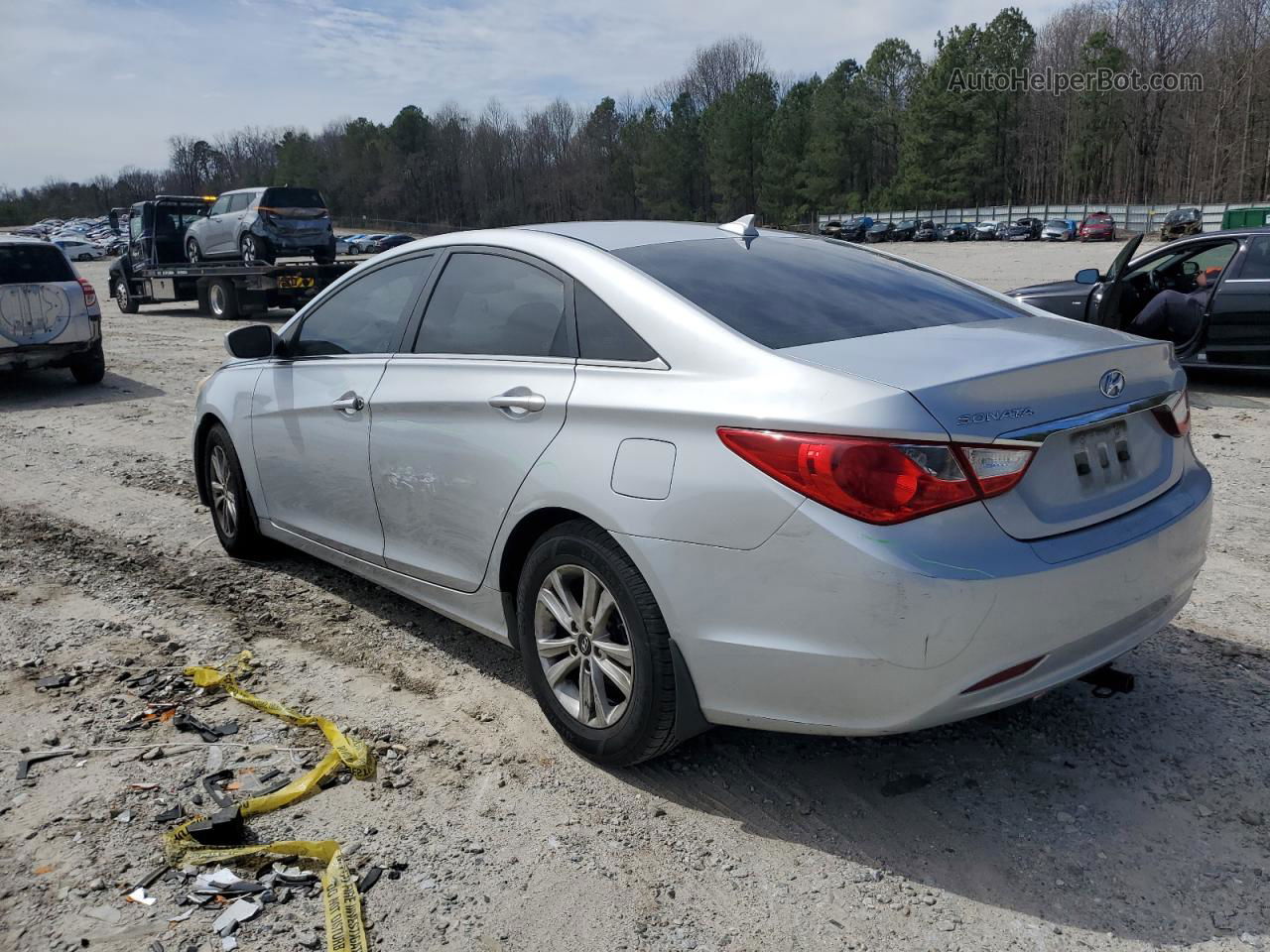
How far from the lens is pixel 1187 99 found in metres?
79.2

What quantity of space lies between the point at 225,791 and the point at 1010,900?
2303mm

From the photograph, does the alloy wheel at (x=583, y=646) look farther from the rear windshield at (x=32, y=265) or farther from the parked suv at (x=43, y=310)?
the rear windshield at (x=32, y=265)

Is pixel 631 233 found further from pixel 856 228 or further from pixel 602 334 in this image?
pixel 856 228

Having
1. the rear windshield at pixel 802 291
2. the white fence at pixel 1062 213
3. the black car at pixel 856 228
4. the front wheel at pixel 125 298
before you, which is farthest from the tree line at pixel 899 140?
the rear windshield at pixel 802 291

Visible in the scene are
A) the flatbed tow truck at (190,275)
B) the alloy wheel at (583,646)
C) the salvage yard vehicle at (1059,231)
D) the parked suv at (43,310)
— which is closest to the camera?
the alloy wheel at (583,646)

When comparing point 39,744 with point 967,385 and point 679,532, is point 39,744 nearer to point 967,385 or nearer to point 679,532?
point 679,532

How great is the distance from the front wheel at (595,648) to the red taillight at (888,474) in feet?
2.06

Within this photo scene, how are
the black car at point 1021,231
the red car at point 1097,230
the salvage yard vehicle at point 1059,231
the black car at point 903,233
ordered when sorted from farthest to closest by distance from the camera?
1. the black car at point 903,233
2. the black car at point 1021,231
3. the salvage yard vehicle at point 1059,231
4. the red car at point 1097,230

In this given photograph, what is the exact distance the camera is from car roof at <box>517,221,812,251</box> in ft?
12.1

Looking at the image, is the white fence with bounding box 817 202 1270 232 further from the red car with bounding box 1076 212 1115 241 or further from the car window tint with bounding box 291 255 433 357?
the car window tint with bounding box 291 255 433 357

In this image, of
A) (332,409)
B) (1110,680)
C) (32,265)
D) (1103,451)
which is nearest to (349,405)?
(332,409)

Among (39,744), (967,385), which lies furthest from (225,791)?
(967,385)

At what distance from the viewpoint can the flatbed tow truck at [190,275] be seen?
21188 millimetres

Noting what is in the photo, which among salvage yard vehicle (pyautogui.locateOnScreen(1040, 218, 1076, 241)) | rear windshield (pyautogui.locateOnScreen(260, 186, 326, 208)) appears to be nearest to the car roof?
rear windshield (pyautogui.locateOnScreen(260, 186, 326, 208))
